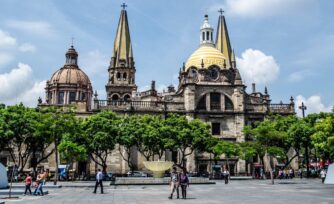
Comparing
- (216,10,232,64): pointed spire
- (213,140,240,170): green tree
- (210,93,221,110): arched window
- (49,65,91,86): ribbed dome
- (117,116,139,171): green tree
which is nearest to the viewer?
(117,116,139,171): green tree

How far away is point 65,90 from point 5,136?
132ft

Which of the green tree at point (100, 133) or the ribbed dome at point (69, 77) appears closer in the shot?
the green tree at point (100, 133)

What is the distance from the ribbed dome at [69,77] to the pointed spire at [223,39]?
27.8 m

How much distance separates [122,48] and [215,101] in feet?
64.9

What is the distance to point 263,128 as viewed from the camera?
132ft

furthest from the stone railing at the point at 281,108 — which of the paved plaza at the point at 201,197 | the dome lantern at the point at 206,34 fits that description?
the paved plaza at the point at 201,197

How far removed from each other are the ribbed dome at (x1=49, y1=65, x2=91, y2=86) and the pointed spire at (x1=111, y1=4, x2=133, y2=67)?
13451mm

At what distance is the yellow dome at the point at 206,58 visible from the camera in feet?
192

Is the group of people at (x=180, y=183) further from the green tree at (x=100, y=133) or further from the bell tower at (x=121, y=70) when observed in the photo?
the bell tower at (x=121, y=70)

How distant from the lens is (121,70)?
64500mm

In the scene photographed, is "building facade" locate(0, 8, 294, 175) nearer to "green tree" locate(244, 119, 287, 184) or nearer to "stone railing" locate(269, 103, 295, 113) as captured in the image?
"stone railing" locate(269, 103, 295, 113)

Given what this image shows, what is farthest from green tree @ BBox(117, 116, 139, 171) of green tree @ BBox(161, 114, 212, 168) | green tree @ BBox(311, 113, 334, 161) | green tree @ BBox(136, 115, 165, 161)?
green tree @ BBox(311, 113, 334, 161)

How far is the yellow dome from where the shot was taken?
5852 centimetres

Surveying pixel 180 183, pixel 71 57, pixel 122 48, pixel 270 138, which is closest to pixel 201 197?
pixel 180 183
